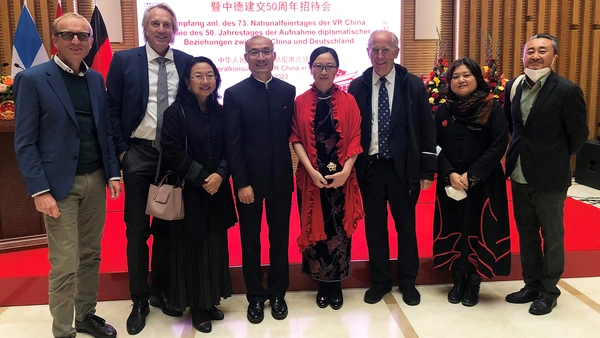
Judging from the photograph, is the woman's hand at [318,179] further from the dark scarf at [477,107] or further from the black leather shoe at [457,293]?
the black leather shoe at [457,293]

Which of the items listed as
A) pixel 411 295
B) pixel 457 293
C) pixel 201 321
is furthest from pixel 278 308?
pixel 457 293

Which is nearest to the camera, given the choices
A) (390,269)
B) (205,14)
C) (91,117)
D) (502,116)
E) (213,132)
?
(91,117)

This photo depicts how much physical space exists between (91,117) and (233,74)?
137 inches

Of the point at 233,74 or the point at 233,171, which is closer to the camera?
the point at 233,171

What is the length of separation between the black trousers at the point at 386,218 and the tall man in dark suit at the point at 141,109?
1.17 m

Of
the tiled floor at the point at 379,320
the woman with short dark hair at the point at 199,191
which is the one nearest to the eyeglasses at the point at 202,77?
the woman with short dark hair at the point at 199,191

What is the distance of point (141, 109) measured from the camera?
2.42 metres

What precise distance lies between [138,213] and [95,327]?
636mm

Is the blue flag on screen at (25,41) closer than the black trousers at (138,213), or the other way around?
the black trousers at (138,213)

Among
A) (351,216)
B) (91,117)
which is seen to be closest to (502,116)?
(351,216)

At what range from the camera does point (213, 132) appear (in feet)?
7.98

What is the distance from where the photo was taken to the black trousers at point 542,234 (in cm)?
260

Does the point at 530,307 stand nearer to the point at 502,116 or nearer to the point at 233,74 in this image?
the point at 502,116

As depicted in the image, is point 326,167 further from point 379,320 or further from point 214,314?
point 214,314
